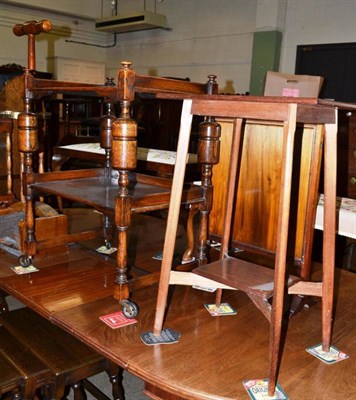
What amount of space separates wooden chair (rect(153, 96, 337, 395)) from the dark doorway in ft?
19.8

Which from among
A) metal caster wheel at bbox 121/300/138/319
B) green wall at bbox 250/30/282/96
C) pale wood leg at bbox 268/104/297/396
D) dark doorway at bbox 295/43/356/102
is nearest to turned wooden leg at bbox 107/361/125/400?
metal caster wheel at bbox 121/300/138/319

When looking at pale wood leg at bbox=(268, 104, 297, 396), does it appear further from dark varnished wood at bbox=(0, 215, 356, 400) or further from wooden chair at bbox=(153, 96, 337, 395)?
dark varnished wood at bbox=(0, 215, 356, 400)

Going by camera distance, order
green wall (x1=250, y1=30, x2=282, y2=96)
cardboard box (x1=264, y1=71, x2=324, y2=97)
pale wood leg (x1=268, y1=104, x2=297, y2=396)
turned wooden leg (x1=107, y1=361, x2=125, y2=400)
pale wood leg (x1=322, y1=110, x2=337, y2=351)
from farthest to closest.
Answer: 1. green wall (x1=250, y1=30, x2=282, y2=96)
2. cardboard box (x1=264, y1=71, x2=324, y2=97)
3. turned wooden leg (x1=107, y1=361, x2=125, y2=400)
4. pale wood leg (x1=322, y1=110, x2=337, y2=351)
5. pale wood leg (x1=268, y1=104, x2=297, y2=396)

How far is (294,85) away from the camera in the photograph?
3521 millimetres

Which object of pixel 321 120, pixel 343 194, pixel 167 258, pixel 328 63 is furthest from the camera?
pixel 328 63

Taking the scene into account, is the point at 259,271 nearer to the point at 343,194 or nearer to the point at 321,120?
the point at 321,120

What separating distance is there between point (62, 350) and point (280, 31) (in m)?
7.11

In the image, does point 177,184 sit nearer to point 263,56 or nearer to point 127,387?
point 127,387

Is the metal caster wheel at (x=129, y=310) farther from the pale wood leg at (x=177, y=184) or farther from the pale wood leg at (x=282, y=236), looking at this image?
the pale wood leg at (x=282, y=236)

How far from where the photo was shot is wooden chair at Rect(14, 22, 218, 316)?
4.38 ft

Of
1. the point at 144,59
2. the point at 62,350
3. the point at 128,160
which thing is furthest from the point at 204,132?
the point at 144,59

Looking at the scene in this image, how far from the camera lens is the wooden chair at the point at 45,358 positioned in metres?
1.49

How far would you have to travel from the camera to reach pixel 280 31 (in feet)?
24.7

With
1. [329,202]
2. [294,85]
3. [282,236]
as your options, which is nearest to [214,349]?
[282,236]
